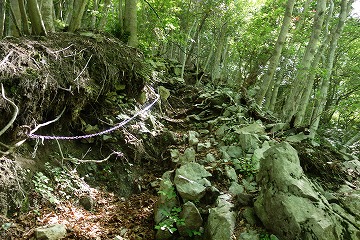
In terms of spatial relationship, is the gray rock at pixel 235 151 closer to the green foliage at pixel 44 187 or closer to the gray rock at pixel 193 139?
the gray rock at pixel 193 139

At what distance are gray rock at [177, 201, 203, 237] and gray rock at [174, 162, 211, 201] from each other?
27 centimetres

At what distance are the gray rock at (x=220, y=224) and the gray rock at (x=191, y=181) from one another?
0.40 meters

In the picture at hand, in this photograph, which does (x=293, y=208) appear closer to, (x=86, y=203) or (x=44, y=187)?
(x=86, y=203)

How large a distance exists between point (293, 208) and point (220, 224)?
36.2 inches

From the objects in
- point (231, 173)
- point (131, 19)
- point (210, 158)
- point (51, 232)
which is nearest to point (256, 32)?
point (131, 19)

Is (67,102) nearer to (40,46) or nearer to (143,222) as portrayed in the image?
(40,46)

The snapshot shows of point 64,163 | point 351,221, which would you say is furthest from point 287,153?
point 64,163

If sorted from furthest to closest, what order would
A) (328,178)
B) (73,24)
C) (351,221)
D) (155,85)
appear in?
(155,85) < (73,24) < (328,178) < (351,221)

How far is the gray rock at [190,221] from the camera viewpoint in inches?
141

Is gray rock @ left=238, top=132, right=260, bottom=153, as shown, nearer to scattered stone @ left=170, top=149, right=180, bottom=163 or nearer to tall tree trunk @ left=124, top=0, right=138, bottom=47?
scattered stone @ left=170, top=149, right=180, bottom=163

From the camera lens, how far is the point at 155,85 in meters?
8.11

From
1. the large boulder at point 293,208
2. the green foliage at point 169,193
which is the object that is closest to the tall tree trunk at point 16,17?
the green foliage at point 169,193

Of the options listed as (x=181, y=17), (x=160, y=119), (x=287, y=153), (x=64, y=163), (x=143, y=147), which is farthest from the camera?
(x=181, y=17)

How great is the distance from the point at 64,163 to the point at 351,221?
426cm
